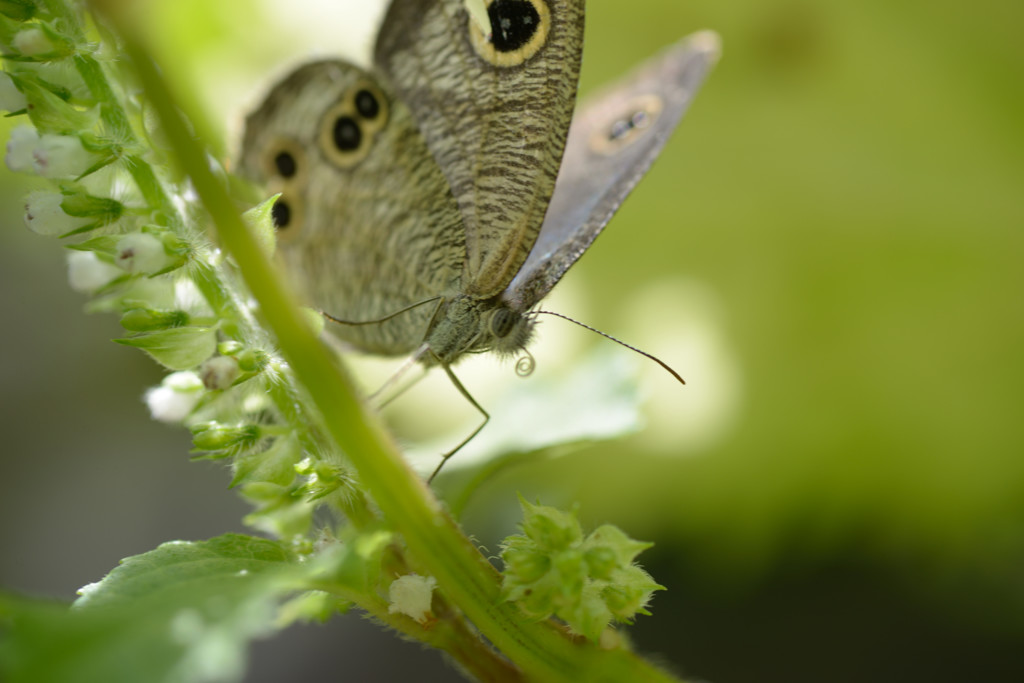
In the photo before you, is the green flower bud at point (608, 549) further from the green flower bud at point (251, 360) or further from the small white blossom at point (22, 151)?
the small white blossom at point (22, 151)

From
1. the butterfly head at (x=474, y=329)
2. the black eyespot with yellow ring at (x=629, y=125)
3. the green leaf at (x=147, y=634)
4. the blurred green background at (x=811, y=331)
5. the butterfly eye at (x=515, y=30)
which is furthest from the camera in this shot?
the blurred green background at (x=811, y=331)

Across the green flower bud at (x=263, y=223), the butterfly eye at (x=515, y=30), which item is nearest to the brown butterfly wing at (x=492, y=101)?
the butterfly eye at (x=515, y=30)

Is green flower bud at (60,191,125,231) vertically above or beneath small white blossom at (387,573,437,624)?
above

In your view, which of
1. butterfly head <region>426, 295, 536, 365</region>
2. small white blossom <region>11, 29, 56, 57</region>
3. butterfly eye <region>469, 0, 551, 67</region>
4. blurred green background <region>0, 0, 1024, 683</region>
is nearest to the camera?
small white blossom <region>11, 29, 56, 57</region>

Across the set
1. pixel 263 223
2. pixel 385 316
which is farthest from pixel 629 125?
pixel 263 223

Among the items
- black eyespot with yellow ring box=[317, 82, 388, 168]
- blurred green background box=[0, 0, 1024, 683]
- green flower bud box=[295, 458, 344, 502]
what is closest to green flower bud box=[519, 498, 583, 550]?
green flower bud box=[295, 458, 344, 502]

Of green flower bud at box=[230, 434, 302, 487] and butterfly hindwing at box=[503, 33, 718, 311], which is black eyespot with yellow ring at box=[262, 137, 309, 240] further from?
green flower bud at box=[230, 434, 302, 487]

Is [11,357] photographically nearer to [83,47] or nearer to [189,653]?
[83,47]
